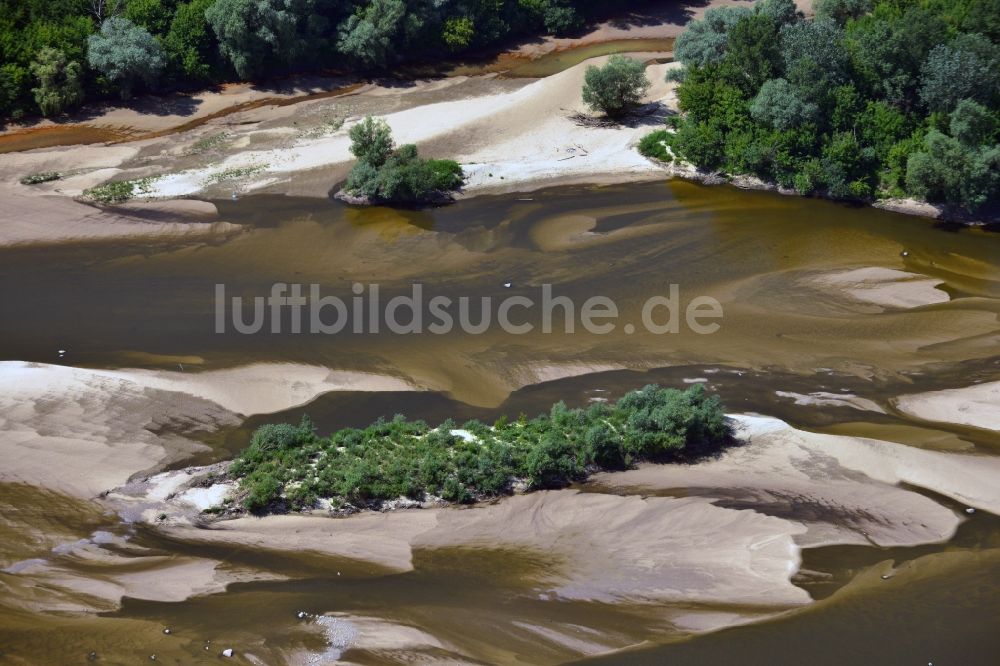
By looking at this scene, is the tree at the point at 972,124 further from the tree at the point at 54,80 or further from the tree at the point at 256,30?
the tree at the point at 54,80

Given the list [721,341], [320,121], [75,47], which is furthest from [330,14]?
[721,341]

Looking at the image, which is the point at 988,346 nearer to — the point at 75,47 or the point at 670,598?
the point at 670,598

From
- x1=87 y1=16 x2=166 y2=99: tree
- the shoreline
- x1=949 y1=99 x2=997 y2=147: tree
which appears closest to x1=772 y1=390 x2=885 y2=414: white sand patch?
the shoreline

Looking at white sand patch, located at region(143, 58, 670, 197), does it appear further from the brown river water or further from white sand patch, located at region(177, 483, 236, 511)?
white sand patch, located at region(177, 483, 236, 511)

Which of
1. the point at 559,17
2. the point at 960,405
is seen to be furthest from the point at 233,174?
the point at 960,405

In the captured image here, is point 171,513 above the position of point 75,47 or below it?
below

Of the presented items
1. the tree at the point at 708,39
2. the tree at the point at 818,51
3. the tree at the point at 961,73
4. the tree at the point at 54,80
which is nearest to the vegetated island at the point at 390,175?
the tree at the point at 708,39
